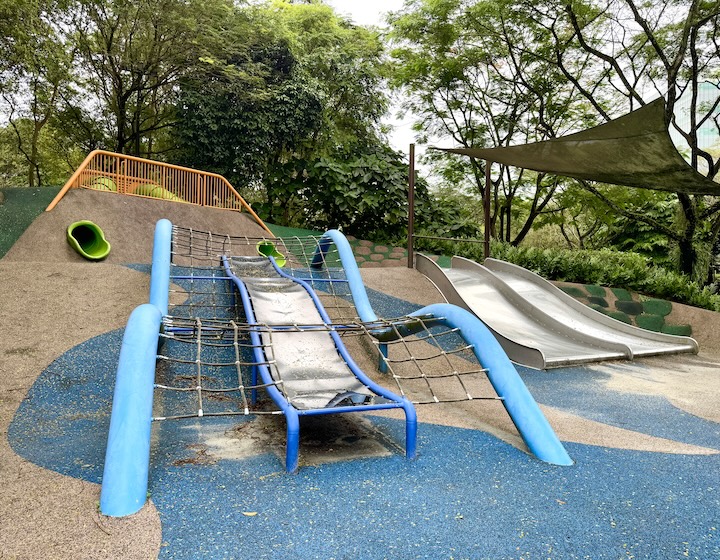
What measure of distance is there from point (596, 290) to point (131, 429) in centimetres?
682

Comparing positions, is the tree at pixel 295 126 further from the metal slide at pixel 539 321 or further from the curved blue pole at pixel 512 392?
the curved blue pole at pixel 512 392

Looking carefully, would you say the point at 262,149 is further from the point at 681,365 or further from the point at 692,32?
the point at 681,365

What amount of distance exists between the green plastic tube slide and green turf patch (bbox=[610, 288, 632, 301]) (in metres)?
7.40

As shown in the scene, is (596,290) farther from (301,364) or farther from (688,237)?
(301,364)

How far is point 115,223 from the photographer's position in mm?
8094

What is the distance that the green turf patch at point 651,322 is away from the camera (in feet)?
22.2

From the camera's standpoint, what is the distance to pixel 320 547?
170 centimetres

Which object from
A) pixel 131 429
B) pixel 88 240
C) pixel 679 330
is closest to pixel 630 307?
pixel 679 330

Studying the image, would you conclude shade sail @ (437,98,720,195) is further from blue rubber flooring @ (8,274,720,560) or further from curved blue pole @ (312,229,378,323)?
blue rubber flooring @ (8,274,720,560)

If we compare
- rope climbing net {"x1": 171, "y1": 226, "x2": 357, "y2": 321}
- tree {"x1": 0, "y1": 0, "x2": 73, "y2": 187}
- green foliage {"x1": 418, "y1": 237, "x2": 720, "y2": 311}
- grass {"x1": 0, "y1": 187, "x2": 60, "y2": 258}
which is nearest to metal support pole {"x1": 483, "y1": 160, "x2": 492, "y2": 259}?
green foliage {"x1": 418, "y1": 237, "x2": 720, "y2": 311}

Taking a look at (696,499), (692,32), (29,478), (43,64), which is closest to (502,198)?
(692,32)

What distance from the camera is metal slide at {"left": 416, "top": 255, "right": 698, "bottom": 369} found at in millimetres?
5000

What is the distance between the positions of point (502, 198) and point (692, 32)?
21.5 feet

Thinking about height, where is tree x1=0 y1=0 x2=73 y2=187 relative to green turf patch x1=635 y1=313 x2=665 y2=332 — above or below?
above
